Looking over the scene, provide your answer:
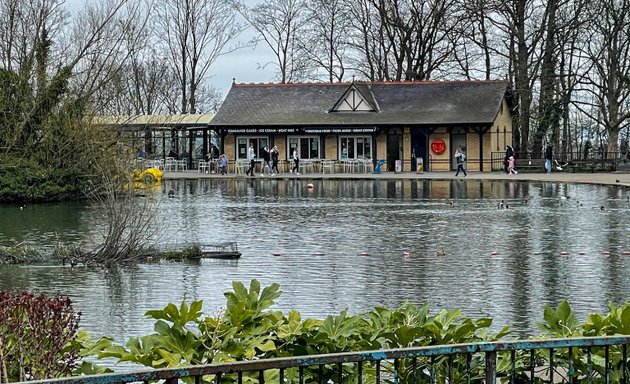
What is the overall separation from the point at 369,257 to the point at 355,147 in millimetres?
42302

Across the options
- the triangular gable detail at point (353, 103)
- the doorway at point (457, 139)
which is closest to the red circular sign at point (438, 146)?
the doorway at point (457, 139)

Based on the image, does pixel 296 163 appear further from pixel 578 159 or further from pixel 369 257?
pixel 369 257

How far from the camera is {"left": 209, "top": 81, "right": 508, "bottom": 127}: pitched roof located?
58.6m

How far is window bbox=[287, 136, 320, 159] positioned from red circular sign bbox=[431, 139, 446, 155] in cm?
682

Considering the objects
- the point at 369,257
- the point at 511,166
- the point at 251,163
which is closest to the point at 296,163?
the point at 251,163

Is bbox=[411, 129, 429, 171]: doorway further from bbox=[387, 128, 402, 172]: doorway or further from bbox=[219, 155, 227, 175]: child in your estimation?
bbox=[219, 155, 227, 175]: child

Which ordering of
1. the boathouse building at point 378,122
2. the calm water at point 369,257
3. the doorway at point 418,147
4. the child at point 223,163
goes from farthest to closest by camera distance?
the doorway at point 418,147
the child at point 223,163
the boathouse building at point 378,122
the calm water at point 369,257

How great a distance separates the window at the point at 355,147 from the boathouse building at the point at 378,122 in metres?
0.06

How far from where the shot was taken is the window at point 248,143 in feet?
203

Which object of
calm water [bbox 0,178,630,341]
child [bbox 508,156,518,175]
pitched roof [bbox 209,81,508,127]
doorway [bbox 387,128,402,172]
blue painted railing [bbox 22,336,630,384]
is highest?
pitched roof [bbox 209,81,508,127]

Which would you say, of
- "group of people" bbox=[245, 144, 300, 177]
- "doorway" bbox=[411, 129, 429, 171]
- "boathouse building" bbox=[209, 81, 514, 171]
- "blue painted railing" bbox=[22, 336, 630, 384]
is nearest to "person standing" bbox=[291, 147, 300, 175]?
"group of people" bbox=[245, 144, 300, 177]

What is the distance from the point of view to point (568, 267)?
17.1 m

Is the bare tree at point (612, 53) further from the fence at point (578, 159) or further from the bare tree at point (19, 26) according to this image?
the bare tree at point (19, 26)

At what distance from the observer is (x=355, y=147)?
199 ft
